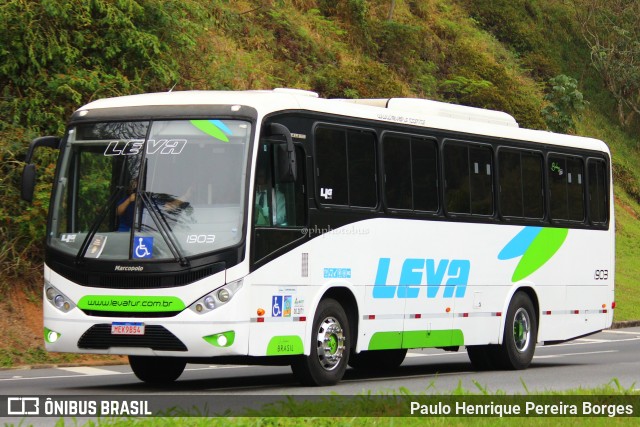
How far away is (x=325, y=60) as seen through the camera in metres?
39.9

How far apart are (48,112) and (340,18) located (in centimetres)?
2080

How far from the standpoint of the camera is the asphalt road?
15398mm

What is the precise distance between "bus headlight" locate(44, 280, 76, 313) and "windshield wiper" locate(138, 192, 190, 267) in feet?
4.36

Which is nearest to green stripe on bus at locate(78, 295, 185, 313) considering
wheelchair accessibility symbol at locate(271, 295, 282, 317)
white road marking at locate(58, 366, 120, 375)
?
wheelchair accessibility symbol at locate(271, 295, 282, 317)

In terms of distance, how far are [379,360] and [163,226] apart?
631 cm

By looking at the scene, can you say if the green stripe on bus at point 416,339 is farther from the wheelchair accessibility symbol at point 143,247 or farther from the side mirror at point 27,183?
the side mirror at point 27,183

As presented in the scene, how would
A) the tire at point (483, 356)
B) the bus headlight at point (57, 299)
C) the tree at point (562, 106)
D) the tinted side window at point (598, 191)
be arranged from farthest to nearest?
1. the tree at point (562, 106)
2. the tinted side window at point (598, 191)
3. the tire at point (483, 356)
4. the bus headlight at point (57, 299)

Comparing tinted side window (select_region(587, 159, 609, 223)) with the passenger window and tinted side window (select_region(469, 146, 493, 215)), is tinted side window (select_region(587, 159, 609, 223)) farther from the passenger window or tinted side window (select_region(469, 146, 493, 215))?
the passenger window

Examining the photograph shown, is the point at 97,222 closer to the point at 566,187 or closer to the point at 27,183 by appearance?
the point at 27,183

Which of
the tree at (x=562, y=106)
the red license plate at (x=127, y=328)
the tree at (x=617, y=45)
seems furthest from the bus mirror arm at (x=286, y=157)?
the tree at (x=617, y=45)

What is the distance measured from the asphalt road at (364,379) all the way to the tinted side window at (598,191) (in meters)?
2.43

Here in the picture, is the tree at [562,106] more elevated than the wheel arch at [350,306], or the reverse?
the tree at [562,106]

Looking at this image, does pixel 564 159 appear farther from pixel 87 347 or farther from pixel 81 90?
pixel 87 347

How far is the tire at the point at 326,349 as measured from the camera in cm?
1559
